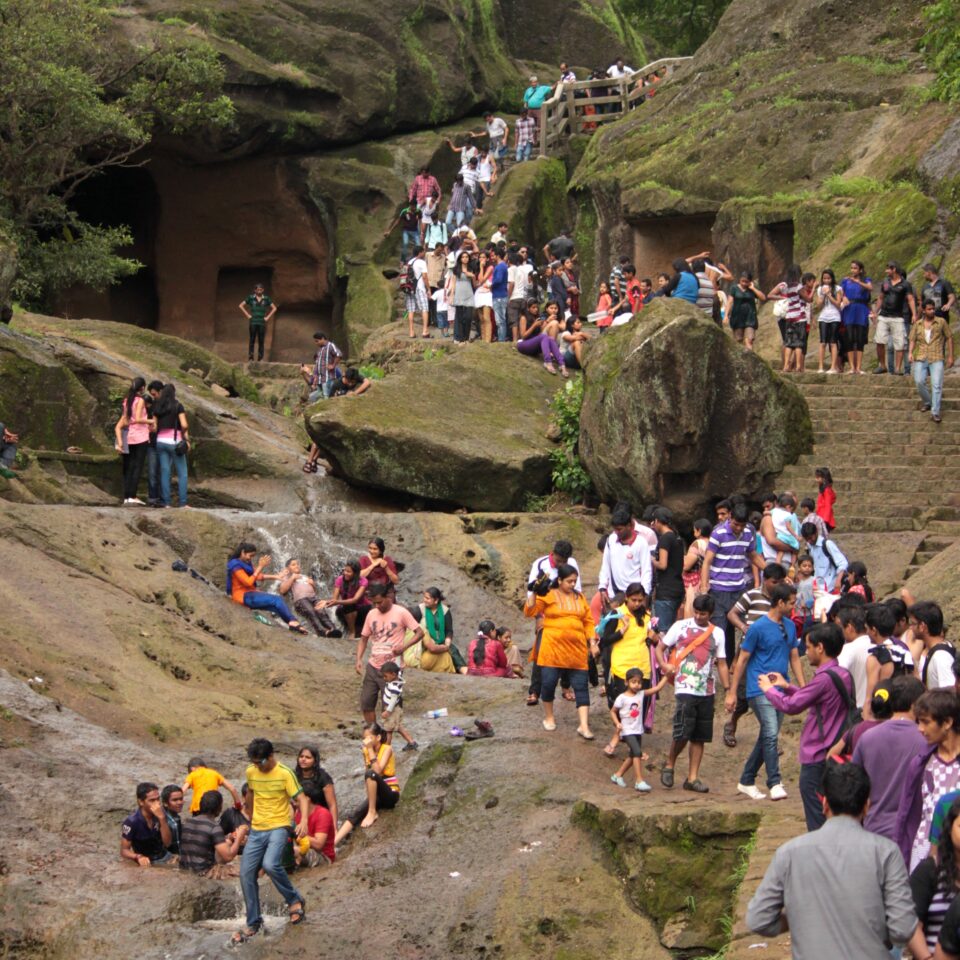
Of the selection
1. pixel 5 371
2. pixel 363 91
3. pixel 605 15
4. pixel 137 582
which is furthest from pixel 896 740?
pixel 605 15

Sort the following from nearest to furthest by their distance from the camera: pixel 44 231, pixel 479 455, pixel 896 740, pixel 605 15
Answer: pixel 896 740 < pixel 479 455 < pixel 44 231 < pixel 605 15

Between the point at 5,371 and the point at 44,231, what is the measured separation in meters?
15.1

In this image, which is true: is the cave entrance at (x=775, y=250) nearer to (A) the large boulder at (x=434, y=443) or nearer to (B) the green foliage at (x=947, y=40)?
(B) the green foliage at (x=947, y=40)

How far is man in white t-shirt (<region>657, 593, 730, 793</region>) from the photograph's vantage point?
11617 millimetres

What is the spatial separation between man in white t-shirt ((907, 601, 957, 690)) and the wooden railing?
2753 centimetres

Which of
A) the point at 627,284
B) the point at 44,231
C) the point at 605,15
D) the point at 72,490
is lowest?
the point at 72,490

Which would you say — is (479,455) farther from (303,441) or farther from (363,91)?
(363,91)

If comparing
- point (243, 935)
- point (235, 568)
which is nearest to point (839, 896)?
point (243, 935)

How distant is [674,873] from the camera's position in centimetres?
1069

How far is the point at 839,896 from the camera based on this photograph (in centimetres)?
637

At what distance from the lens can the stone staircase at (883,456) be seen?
64.3ft

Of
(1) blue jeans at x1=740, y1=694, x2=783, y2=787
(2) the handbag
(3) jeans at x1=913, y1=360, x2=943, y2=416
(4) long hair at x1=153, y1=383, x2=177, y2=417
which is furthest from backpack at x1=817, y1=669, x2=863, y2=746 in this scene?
(4) long hair at x1=153, y1=383, x2=177, y2=417

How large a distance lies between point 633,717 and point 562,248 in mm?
18001

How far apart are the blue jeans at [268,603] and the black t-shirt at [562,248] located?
1279 centimetres
